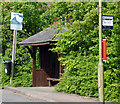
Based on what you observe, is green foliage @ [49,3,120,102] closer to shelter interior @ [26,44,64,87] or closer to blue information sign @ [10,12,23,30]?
shelter interior @ [26,44,64,87]

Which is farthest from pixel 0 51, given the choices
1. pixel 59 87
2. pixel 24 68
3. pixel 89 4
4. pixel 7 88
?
pixel 89 4

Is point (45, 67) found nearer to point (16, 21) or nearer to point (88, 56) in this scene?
point (16, 21)

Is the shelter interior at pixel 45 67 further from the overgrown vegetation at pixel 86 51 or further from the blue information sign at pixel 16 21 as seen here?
the overgrown vegetation at pixel 86 51

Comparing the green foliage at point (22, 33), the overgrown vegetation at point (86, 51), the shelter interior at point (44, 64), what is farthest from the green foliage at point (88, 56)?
the green foliage at point (22, 33)

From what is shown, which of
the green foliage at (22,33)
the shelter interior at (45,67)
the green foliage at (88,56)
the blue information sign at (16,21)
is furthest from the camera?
the green foliage at (22,33)

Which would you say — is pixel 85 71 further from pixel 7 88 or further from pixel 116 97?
pixel 7 88

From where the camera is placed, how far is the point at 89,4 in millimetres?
12492

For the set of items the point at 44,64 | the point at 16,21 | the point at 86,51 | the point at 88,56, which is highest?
the point at 16,21

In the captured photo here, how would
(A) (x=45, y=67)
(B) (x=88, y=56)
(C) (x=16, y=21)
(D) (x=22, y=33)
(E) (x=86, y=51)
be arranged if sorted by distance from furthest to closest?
(D) (x=22, y=33) → (A) (x=45, y=67) → (C) (x=16, y=21) → (E) (x=86, y=51) → (B) (x=88, y=56)

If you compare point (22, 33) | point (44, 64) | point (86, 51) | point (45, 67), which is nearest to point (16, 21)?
point (44, 64)

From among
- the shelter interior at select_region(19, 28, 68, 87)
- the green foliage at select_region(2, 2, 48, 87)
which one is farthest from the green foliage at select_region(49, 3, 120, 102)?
the green foliage at select_region(2, 2, 48, 87)

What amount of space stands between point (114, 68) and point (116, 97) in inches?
47.4

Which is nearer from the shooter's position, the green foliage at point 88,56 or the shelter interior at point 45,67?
the green foliage at point 88,56

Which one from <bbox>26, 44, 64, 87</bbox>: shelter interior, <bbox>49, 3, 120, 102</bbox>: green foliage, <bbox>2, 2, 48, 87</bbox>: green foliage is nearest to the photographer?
<bbox>49, 3, 120, 102</bbox>: green foliage
